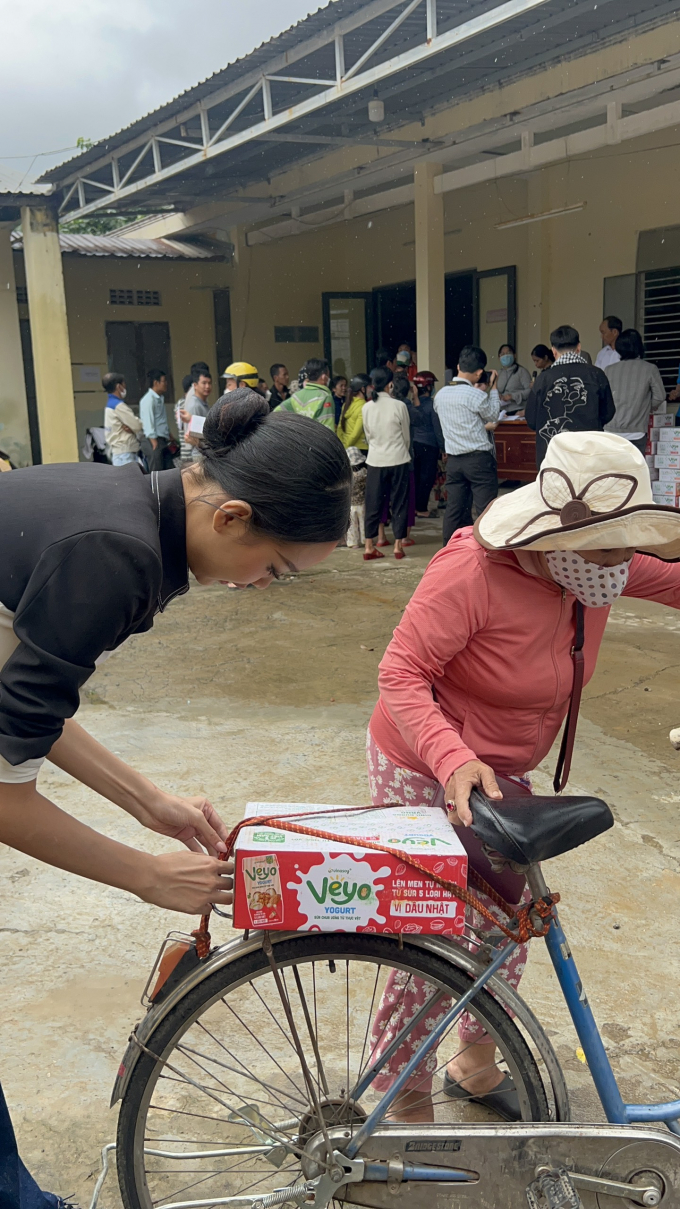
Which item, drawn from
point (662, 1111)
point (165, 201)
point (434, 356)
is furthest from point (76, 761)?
point (165, 201)

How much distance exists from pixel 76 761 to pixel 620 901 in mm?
1832

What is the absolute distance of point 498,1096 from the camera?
1.99 meters

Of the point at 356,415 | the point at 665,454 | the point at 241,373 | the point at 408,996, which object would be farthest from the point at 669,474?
the point at 408,996

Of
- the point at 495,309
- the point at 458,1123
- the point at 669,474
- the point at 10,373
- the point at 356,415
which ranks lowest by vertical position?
the point at 458,1123

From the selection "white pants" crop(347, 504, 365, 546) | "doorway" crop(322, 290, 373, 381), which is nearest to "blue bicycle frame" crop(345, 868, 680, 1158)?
"white pants" crop(347, 504, 365, 546)

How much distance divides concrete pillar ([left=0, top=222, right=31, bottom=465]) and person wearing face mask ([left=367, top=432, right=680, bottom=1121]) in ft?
38.7

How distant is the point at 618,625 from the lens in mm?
5875

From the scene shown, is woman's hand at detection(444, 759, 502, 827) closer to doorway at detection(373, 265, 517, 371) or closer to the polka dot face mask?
the polka dot face mask

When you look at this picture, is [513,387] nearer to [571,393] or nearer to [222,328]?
[571,393]

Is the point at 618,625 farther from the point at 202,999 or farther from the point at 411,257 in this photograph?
the point at 411,257

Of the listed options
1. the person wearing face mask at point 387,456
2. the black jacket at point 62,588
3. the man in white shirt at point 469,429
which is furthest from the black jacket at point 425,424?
the black jacket at point 62,588

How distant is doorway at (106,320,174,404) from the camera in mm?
14719

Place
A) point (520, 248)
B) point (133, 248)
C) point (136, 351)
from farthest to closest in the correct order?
1. point (136, 351)
2. point (133, 248)
3. point (520, 248)

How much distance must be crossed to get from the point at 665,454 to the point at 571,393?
1.68m
